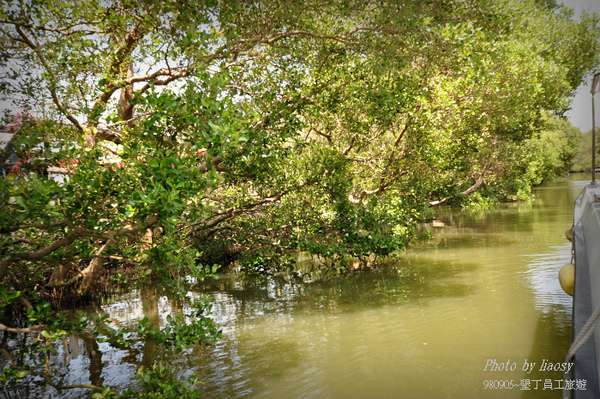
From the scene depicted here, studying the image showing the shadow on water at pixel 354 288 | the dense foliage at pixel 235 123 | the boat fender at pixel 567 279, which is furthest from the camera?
the shadow on water at pixel 354 288

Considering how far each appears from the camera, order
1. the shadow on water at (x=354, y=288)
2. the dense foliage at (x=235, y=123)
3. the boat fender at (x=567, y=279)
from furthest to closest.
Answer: the shadow on water at (x=354, y=288) < the boat fender at (x=567, y=279) < the dense foliage at (x=235, y=123)

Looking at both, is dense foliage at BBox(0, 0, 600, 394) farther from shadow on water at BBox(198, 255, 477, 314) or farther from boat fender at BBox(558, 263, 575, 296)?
boat fender at BBox(558, 263, 575, 296)

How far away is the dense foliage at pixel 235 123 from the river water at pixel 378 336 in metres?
1.12

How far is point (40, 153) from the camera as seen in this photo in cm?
415

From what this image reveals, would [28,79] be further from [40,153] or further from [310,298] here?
[310,298]

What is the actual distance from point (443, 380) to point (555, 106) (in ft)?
50.1

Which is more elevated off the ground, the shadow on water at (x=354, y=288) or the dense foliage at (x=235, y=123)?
the dense foliage at (x=235, y=123)

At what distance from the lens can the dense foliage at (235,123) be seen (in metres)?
3.71

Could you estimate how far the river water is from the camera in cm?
494

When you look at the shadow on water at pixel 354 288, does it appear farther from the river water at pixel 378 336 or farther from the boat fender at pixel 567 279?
the boat fender at pixel 567 279

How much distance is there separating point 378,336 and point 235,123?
425cm

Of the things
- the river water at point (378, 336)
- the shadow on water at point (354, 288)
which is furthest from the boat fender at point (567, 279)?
the shadow on water at point (354, 288)

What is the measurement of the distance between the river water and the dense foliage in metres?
1.12

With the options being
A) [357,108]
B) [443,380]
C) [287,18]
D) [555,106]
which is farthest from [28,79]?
[555,106]
